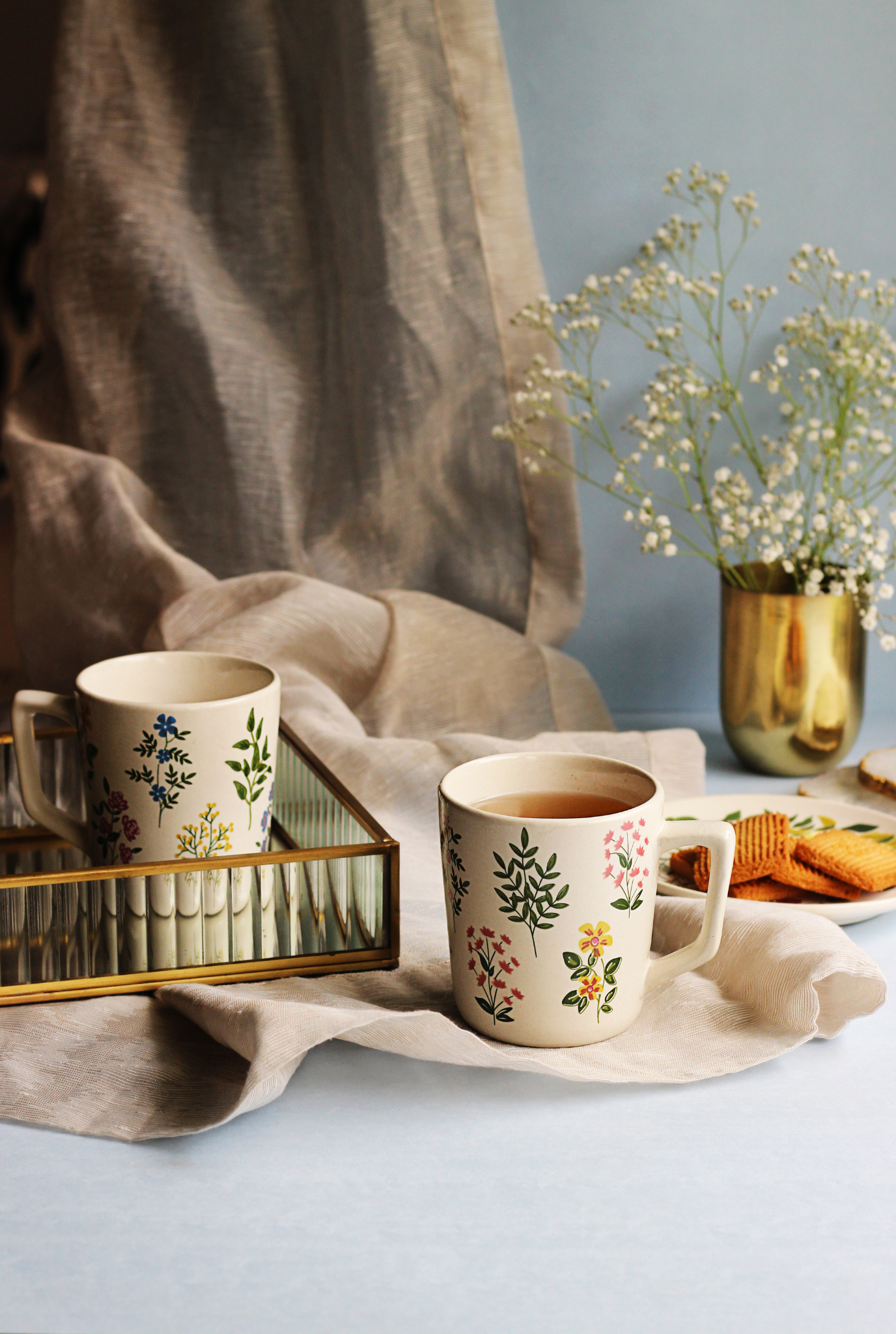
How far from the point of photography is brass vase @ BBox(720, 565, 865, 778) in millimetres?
900

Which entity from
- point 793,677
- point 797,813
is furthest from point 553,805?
point 793,677

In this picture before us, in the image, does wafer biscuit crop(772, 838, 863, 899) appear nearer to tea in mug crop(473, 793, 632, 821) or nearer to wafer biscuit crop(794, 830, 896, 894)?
wafer biscuit crop(794, 830, 896, 894)

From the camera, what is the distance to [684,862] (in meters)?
0.64

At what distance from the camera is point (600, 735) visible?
0.87 metres

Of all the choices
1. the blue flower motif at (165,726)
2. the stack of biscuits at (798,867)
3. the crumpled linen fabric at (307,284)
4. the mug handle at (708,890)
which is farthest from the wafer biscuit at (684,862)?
the crumpled linen fabric at (307,284)

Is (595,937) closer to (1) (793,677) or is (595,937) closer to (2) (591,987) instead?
(2) (591,987)

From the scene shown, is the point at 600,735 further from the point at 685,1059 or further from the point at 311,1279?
the point at 311,1279

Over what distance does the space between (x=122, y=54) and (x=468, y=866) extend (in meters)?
0.81

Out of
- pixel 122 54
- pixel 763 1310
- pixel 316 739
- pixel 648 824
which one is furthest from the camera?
pixel 122 54

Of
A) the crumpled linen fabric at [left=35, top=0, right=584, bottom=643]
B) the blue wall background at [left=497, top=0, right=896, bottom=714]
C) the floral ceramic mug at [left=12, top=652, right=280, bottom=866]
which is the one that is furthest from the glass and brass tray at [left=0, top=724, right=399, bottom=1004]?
the blue wall background at [left=497, top=0, right=896, bottom=714]

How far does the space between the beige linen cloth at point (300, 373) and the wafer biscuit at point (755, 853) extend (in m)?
0.36

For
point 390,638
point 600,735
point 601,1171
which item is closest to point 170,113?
point 390,638

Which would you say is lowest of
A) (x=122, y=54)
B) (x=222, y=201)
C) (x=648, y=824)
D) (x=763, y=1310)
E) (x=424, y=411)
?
(x=763, y=1310)

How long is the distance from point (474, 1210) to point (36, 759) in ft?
0.94
